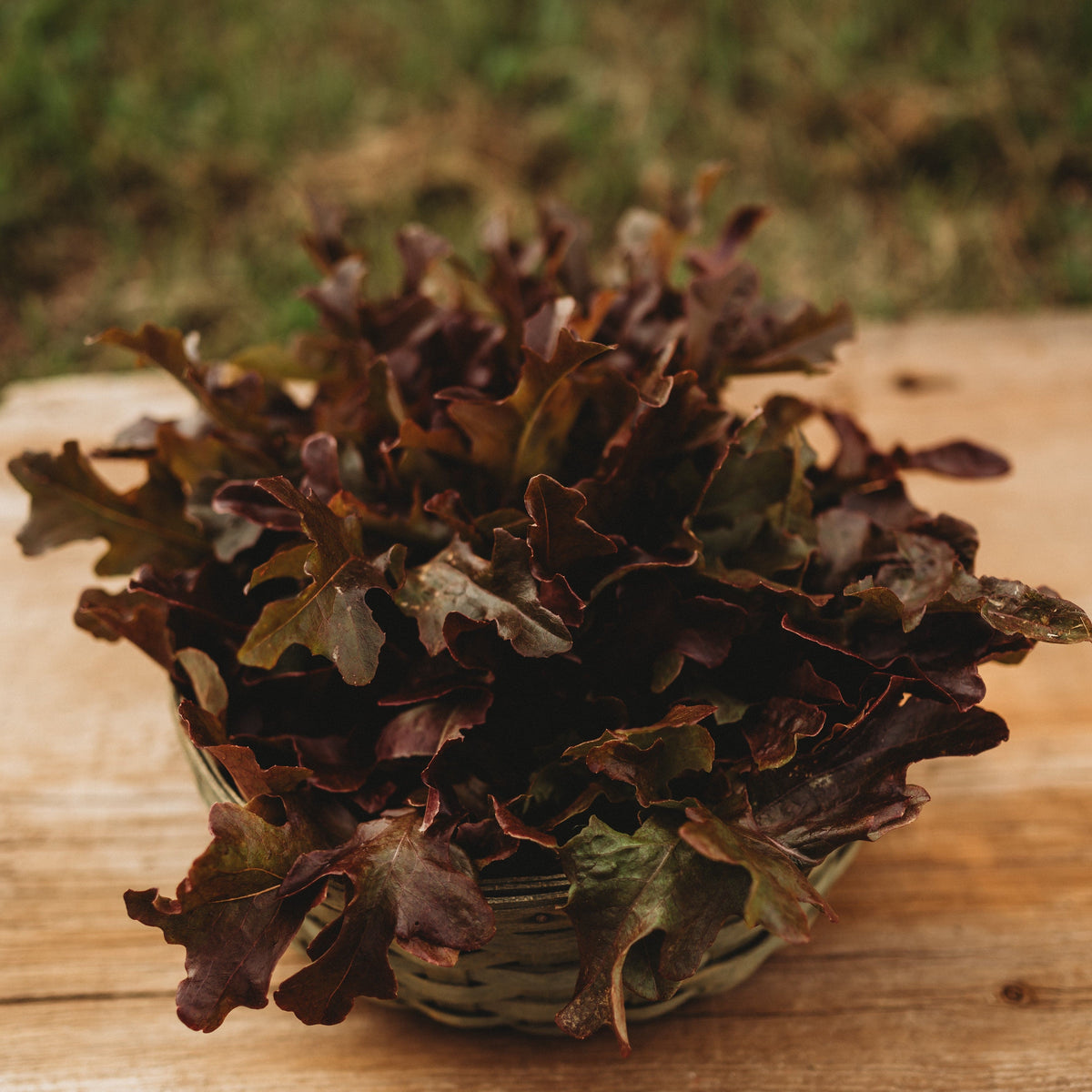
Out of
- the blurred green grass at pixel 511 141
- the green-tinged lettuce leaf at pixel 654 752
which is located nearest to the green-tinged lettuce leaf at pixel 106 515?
the green-tinged lettuce leaf at pixel 654 752

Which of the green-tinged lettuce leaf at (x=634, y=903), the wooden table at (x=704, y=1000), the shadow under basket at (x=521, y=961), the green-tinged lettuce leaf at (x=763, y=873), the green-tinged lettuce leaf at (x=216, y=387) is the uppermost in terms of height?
the green-tinged lettuce leaf at (x=216, y=387)

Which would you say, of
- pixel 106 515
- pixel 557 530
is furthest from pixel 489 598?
pixel 106 515

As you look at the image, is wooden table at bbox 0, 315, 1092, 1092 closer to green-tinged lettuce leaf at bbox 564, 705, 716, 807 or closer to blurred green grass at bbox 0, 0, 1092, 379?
green-tinged lettuce leaf at bbox 564, 705, 716, 807

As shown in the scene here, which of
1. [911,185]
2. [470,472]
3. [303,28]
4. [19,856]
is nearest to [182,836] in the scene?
[19,856]

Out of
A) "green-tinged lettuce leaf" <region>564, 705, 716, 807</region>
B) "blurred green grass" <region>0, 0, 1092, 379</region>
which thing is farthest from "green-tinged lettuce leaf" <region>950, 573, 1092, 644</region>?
"blurred green grass" <region>0, 0, 1092, 379</region>

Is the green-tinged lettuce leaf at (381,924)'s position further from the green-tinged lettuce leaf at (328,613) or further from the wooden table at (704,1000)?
the wooden table at (704,1000)

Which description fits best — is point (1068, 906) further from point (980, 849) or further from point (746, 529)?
point (746, 529)
